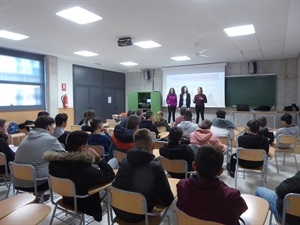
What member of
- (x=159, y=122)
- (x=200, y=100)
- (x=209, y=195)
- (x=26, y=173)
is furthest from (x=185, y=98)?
(x=209, y=195)

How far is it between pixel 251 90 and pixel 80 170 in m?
8.73

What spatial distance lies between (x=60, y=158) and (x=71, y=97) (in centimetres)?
747

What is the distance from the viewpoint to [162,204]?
6.12ft

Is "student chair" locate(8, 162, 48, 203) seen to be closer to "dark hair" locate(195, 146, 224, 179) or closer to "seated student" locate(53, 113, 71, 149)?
"seated student" locate(53, 113, 71, 149)

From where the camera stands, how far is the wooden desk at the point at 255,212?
1.47 m

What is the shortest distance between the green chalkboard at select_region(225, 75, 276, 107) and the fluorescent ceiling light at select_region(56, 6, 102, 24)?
22.4 ft

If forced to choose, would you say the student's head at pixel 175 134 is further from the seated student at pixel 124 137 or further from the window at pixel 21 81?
the window at pixel 21 81

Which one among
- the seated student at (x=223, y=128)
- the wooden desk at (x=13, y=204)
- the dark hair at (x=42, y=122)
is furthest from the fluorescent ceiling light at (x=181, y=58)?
the wooden desk at (x=13, y=204)

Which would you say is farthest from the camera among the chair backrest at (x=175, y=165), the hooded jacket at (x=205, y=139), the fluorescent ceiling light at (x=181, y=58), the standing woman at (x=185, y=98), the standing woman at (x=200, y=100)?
the standing woman at (x=185, y=98)

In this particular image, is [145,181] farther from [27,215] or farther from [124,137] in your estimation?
[124,137]

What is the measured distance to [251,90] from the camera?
9234 mm

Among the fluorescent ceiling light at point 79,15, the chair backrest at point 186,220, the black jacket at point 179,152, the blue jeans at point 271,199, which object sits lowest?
the blue jeans at point 271,199

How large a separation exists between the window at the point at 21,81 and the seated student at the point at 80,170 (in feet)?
19.6

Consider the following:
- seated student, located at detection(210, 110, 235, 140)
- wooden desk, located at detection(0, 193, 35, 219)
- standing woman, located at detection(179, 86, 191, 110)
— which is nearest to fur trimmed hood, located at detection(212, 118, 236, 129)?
seated student, located at detection(210, 110, 235, 140)
